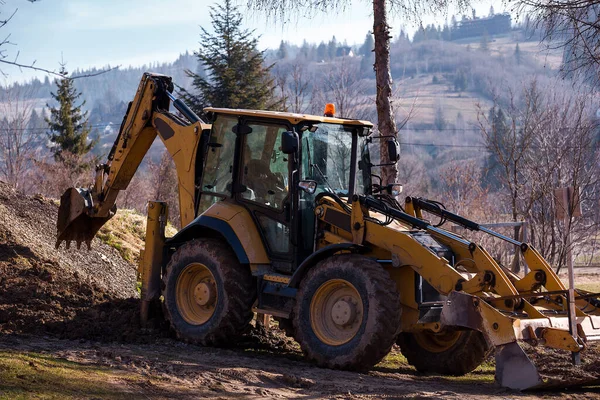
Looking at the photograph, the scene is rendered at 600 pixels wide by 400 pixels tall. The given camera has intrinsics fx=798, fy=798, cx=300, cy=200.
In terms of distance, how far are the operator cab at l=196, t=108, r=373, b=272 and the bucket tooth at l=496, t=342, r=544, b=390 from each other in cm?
→ 263

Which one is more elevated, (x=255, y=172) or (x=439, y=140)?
(x=439, y=140)

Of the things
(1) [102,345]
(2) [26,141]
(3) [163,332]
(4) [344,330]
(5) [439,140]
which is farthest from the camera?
(5) [439,140]

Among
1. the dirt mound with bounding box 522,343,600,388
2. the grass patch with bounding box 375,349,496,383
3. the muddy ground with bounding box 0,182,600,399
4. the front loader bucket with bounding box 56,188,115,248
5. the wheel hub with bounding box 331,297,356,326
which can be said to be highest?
the front loader bucket with bounding box 56,188,115,248

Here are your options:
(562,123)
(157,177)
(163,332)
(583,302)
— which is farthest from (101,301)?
(157,177)

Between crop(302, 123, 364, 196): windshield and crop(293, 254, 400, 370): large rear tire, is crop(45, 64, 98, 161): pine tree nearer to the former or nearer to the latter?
crop(302, 123, 364, 196): windshield

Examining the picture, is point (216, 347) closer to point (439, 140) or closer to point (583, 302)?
point (583, 302)

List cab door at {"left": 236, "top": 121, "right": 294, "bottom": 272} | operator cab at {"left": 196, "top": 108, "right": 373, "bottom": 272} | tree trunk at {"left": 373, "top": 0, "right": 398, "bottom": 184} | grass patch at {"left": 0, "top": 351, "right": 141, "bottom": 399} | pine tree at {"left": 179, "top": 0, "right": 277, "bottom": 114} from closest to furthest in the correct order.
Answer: grass patch at {"left": 0, "top": 351, "right": 141, "bottom": 399} < operator cab at {"left": 196, "top": 108, "right": 373, "bottom": 272} < cab door at {"left": 236, "top": 121, "right": 294, "bottom": 272} < tree trunk at {"left": 373, "top": 0, "right": 398, "bottom": 184} < pine tree at {"left": 179, "top": 0, "right": 277, "bottom": 114}

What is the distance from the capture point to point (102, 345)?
352 inches

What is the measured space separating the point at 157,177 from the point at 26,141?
28.8 ft

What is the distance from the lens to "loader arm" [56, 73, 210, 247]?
1025 cm

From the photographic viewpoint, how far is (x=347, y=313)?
8.23 metres

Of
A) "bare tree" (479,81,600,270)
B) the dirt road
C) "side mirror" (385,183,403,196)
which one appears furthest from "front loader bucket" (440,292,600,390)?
"bare tree" (479,81,600,270)

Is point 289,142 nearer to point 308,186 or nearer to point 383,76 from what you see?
point 308,186

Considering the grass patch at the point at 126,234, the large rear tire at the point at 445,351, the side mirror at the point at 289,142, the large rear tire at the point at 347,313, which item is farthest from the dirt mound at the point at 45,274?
the large rear tire at the point at 445,351
